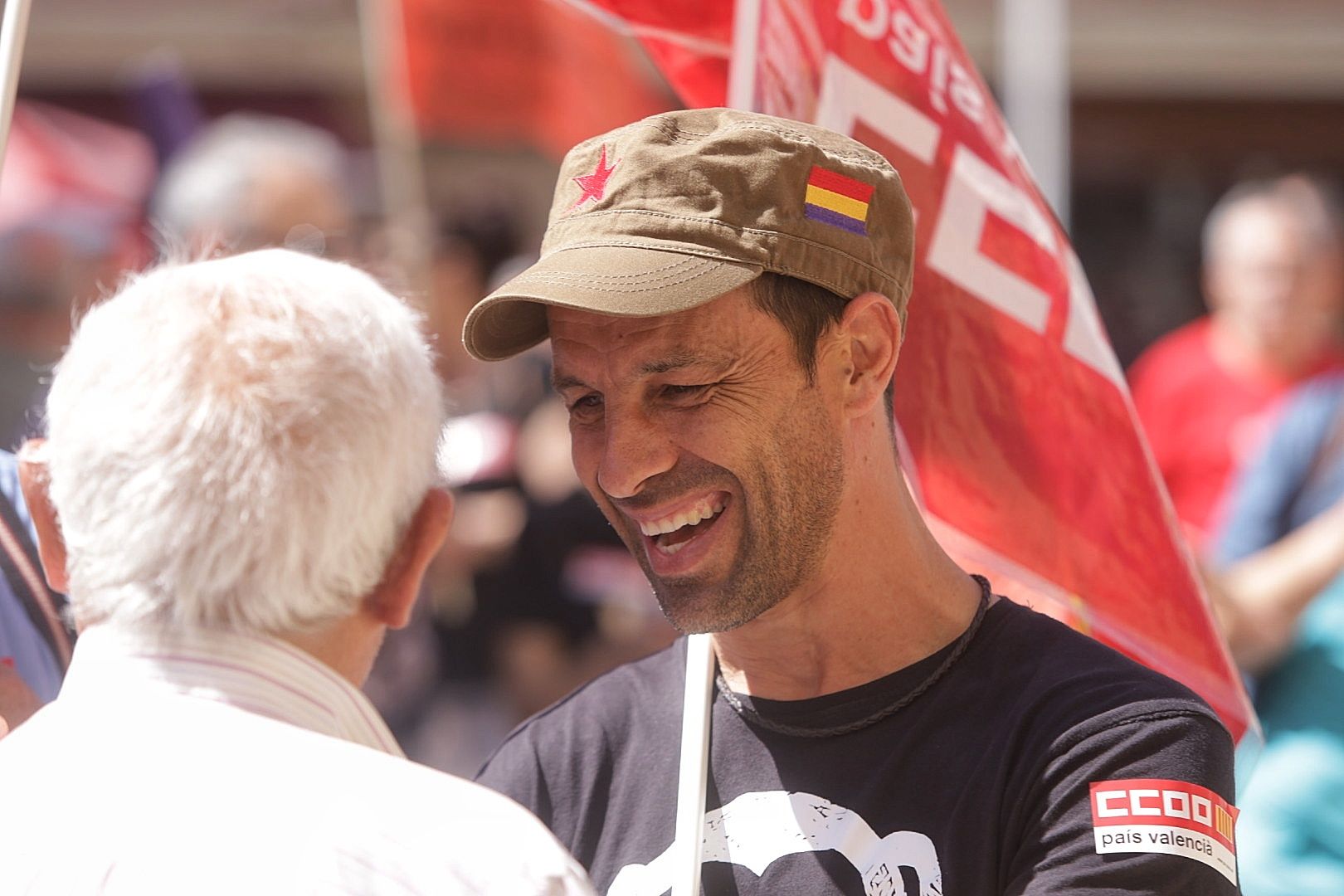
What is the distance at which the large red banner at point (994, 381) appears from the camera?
218cm

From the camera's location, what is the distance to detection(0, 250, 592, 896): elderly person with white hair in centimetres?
134

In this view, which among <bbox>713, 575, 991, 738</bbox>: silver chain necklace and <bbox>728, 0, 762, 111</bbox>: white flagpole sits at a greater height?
<bbox>728, 0, 762, 111</bbox>: white flagpole

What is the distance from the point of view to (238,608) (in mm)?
1492

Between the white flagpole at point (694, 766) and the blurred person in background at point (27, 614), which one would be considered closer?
the white flagpole at point (694, 766)

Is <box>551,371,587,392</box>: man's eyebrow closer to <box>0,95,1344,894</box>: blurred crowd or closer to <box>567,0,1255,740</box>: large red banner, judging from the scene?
<box>567,0,1255,740</box>: large red banner

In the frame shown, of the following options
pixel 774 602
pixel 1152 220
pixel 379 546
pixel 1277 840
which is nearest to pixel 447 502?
pixel 379 546

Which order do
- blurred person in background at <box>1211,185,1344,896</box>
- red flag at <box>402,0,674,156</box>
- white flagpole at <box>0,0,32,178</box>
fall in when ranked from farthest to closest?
1. red flag at <box>402,0,674,156</box>
2. blurred person in background at <box>1211,185,1344,896</box>
3. white flagpole at <box>0,0,32,178</box>

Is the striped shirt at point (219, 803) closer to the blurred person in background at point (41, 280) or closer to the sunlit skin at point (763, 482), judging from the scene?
the sunlit skin at point (763, 482)

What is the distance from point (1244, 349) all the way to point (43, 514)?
4505mm

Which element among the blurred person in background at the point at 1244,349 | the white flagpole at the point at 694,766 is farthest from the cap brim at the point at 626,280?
the blurred person in background at the point at 1244,349

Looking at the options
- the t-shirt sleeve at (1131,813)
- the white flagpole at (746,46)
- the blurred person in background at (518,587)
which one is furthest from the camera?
the blurred person in background at (518,587)

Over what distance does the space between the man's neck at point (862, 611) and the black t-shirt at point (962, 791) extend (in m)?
0.03

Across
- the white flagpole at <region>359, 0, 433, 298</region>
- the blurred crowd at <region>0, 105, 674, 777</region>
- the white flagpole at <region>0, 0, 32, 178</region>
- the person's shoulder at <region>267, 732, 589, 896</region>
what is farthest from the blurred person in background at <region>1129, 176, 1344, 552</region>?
the person's shoulder at <region>267, 732, 589, 896</region>

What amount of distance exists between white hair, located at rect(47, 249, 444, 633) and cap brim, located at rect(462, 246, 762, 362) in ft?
0.65
